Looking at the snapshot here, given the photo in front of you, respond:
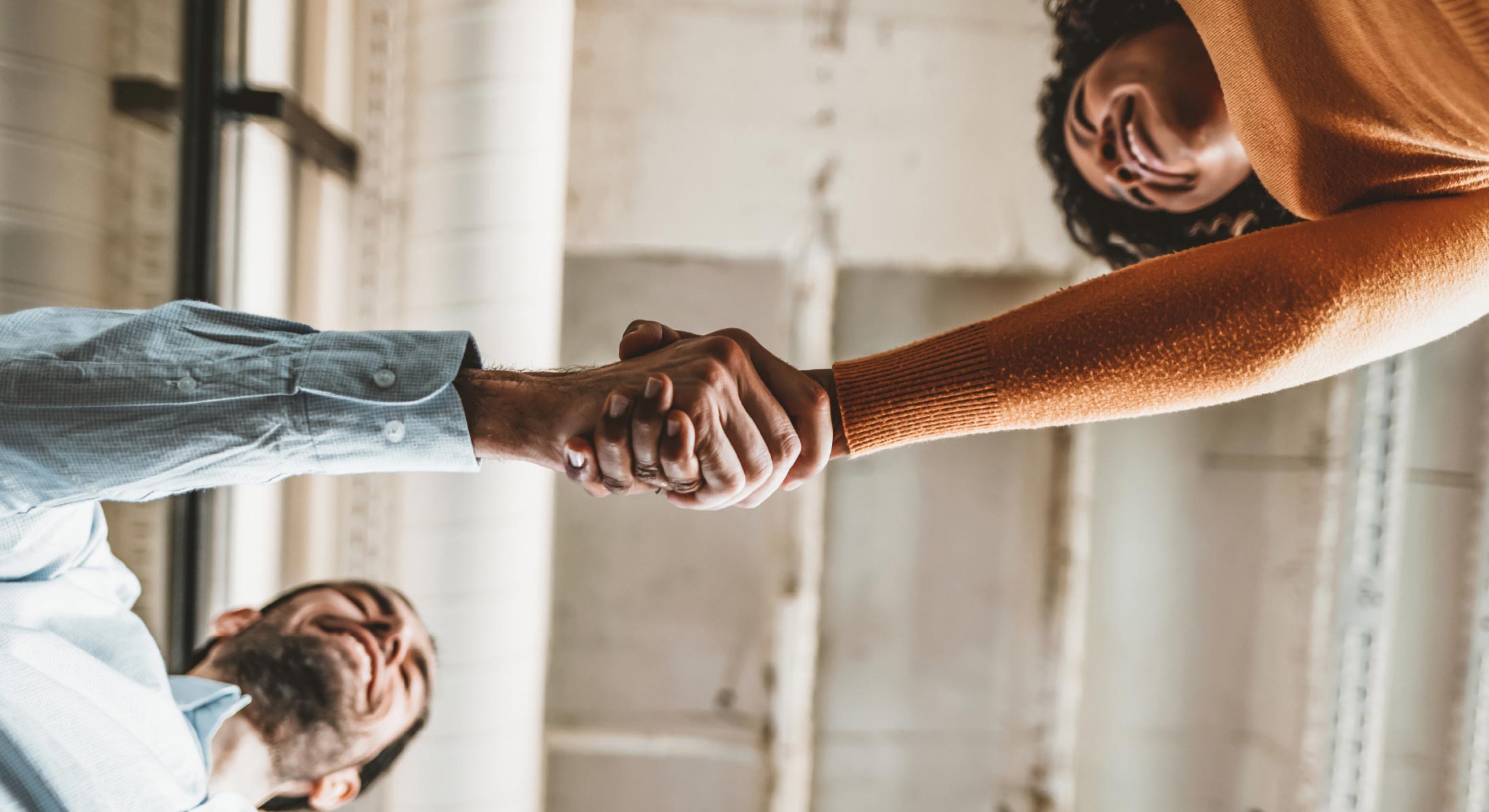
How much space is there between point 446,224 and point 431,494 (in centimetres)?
67

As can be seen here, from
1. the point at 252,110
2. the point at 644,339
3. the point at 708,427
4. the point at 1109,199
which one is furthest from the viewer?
the point at 252,110

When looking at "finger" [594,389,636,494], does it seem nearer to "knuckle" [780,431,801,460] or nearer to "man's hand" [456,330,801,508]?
"man's hand" [456,330,801,508]

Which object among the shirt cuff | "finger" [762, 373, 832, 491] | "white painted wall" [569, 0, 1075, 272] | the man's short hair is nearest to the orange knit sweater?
"finger" [762, 373, 832, 491]

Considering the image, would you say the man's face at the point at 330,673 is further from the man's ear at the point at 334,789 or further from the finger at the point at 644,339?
the finger at the point at 644,339

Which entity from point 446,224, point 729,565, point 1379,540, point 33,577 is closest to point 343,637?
point 33,577

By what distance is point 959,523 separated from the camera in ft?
9.37

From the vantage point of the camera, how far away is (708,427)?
89cm

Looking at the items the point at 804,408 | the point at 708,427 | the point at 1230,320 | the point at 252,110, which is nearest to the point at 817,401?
the point at 804,408

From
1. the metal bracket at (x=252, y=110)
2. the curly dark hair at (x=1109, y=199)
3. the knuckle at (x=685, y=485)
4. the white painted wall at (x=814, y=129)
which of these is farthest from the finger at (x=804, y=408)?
the white painted wall at (x=814, y=129)

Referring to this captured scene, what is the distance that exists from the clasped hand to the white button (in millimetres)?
155

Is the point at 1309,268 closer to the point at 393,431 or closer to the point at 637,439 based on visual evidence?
the point at 637,439

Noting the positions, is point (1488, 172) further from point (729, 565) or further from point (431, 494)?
point (729, 565)

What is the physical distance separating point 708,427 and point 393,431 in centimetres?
30

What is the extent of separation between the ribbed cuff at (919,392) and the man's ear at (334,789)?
4.45 feet
